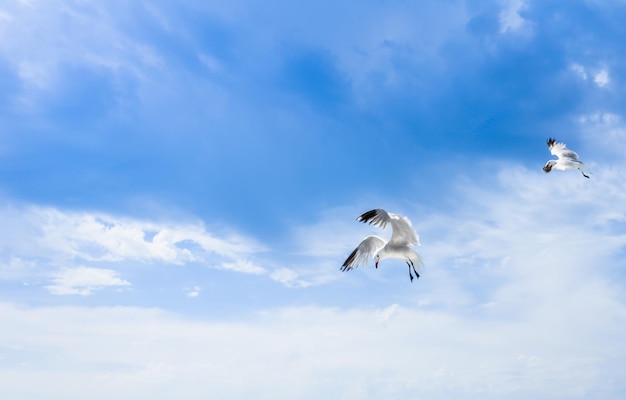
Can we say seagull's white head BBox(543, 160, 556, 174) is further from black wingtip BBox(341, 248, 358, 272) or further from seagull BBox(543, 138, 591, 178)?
black wingtip BBox(341, 248, 358, 272)

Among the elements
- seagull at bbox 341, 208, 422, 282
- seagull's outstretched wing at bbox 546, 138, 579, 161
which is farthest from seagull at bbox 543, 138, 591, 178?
seagull at bbox 341, 208, 422, 282

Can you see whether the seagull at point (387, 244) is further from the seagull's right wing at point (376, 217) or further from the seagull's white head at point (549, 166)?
the seagull's white head at point (549, 166)

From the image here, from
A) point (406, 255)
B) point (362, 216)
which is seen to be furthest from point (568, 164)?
point (362, 216)

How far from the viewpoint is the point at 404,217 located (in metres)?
30.7

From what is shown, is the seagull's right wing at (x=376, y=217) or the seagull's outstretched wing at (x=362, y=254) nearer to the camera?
the seagull's right wing at (x=376, y=217)

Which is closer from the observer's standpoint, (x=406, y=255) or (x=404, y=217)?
(x=404, y=217)

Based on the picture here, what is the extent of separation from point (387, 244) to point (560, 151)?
18248mm

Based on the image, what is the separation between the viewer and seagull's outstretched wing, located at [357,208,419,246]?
99.6ft

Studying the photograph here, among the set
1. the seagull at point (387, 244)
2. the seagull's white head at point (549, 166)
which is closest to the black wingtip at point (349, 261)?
the seagull at point (387, 244)

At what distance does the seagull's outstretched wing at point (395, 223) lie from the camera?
30350 mm

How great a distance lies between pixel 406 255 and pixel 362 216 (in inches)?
170

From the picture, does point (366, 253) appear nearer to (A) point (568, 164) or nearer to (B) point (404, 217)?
(B) point (404, 217)

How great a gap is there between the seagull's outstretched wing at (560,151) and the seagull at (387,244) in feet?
49.6

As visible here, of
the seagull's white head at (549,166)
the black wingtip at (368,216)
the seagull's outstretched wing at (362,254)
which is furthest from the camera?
the seagull's white head at (549,166)
